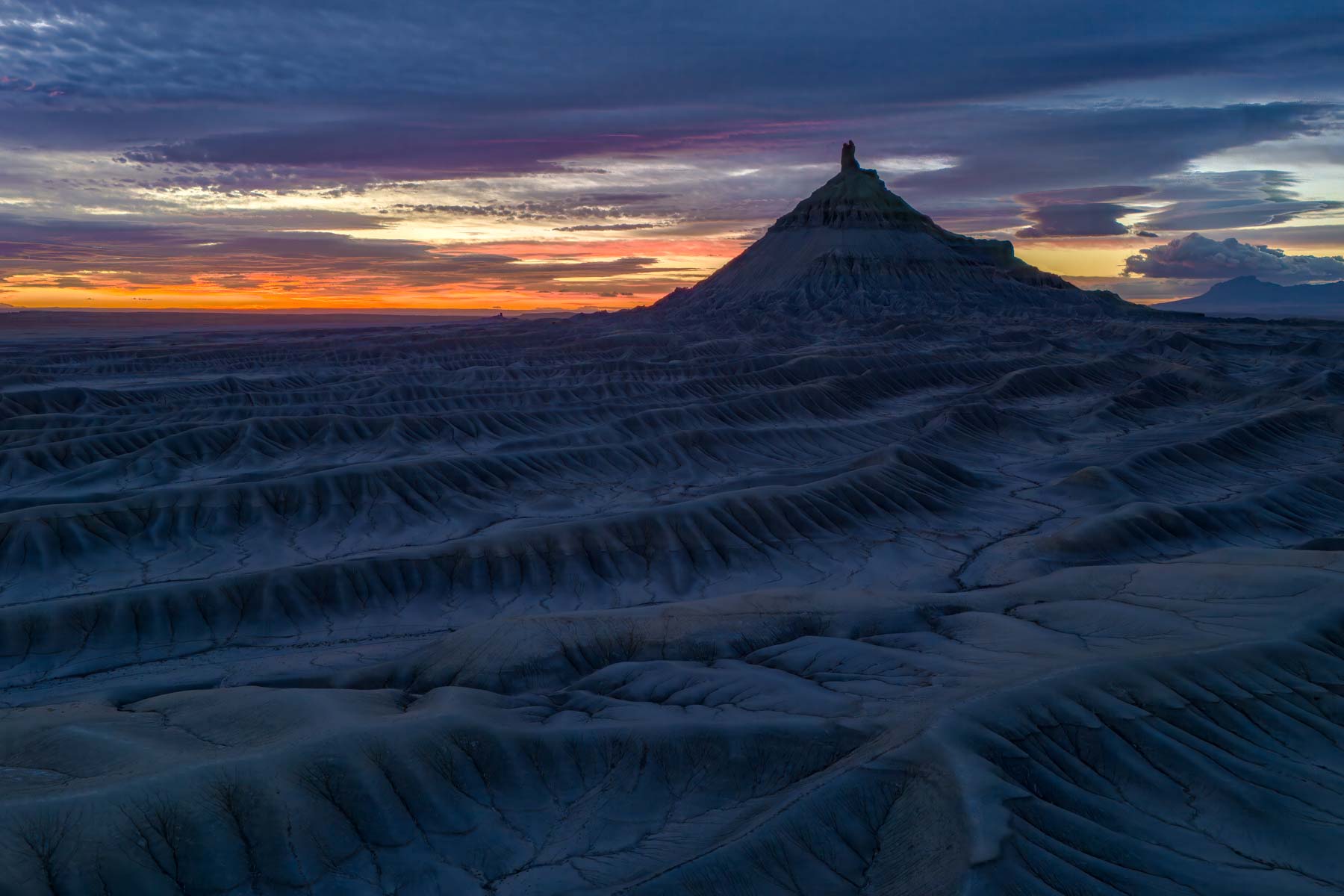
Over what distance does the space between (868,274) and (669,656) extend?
133558mm

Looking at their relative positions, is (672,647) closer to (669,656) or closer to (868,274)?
(669,656)

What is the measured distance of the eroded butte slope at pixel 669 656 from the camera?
10547 millimetres

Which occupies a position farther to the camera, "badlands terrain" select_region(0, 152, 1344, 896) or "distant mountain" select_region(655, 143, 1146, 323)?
"distant mountain" select_region(655, 143, 1146, 323)

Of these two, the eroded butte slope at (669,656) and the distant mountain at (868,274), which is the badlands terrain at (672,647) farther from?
the distant mountain at (868,274)

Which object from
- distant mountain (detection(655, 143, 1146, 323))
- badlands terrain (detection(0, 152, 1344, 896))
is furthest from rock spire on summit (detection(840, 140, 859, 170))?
badlands terrain (detection(0, 152, 1344, 896))

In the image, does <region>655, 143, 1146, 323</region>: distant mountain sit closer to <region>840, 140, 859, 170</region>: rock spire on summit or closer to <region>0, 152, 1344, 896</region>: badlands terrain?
<region>840, 140, 859, 170</region>: rock spire on summit

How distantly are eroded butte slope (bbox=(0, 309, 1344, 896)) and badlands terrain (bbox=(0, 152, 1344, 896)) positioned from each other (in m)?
0.08

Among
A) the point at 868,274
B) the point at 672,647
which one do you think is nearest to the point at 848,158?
the point at 868,274

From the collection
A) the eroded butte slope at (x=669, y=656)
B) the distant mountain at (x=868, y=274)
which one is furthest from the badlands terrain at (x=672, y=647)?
the distant mountain at (x=868, y=274)

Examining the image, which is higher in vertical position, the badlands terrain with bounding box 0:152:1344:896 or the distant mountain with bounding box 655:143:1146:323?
the distant mountain with bounding box 655:143:1146:323

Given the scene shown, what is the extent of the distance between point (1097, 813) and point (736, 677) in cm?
616

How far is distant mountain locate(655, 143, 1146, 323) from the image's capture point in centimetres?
13425

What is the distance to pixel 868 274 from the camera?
5679 inches

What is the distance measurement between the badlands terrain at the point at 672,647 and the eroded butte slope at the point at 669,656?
0.26 feet
